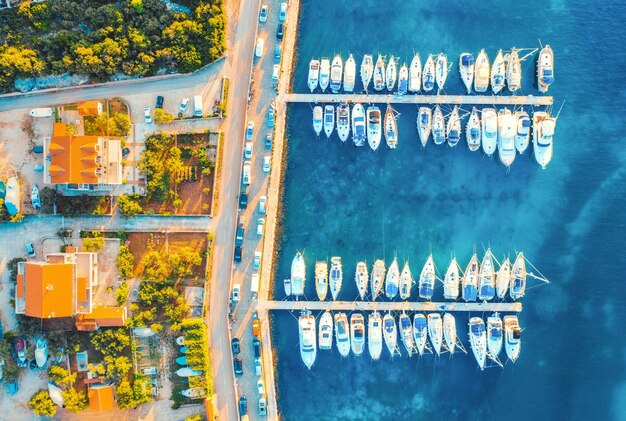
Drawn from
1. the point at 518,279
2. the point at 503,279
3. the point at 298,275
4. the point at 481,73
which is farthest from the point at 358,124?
the point at 518,279

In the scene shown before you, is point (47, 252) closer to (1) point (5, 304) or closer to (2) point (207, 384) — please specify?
(1) point (5, 304)

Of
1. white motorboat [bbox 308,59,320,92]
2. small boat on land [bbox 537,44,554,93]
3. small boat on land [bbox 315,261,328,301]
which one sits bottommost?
small boat on land [bbox 315,261,328,301]

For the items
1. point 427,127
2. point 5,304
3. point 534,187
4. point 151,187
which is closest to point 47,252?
point 5,304

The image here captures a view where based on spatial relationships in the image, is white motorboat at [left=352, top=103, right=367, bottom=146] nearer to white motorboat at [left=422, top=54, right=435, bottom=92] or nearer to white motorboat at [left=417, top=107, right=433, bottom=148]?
white motorboat at [left=417, top=107, right=433, bottom=148]

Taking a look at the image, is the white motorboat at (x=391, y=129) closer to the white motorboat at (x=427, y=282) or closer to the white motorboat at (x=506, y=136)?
the white motorboat at (x=506, y=136)

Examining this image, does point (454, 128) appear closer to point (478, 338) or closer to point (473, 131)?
point (473, 131)

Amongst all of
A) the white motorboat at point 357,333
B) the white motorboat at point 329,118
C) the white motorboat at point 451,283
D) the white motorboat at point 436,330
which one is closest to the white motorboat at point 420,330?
the white motorboat at point 436,330

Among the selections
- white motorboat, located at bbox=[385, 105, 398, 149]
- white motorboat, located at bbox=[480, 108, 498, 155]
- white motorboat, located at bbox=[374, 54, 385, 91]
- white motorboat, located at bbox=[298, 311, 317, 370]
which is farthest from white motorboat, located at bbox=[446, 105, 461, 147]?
white motorboat, located at bbox=[298, 311, 317, 370]
